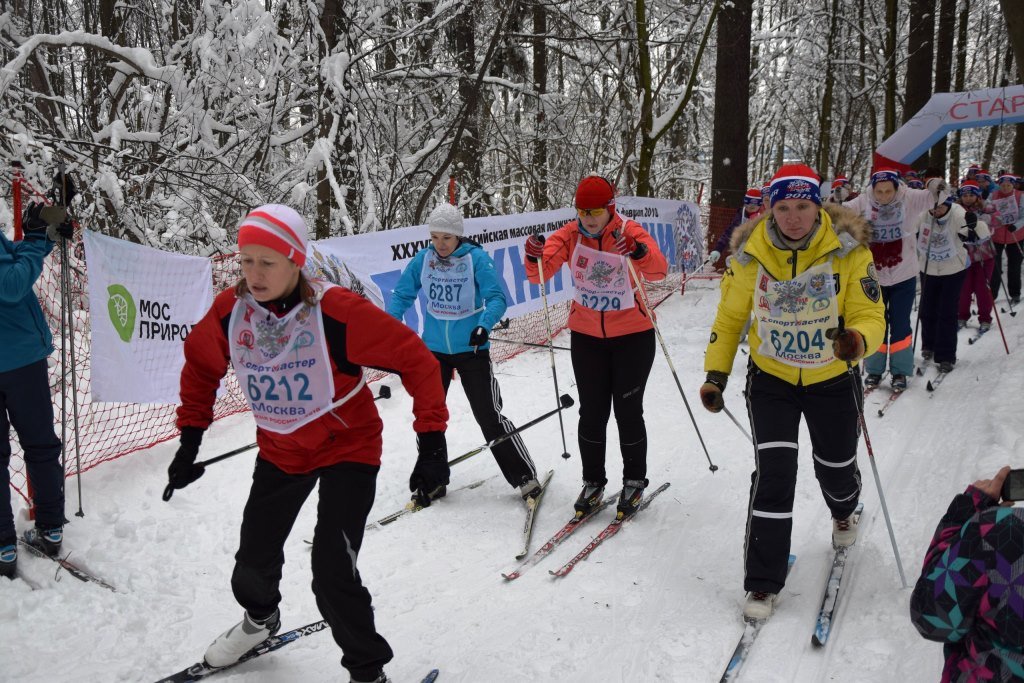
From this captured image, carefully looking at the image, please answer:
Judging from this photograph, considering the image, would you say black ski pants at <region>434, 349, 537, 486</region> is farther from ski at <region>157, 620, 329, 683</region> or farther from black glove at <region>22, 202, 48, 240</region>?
black glove at <region>22, 202, 48, 240</region>

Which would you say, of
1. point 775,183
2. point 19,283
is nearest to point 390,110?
point 19,283

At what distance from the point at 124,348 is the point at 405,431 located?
7.76 feet

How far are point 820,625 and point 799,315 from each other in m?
1.38

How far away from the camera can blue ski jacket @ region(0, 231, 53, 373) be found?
3.55 m

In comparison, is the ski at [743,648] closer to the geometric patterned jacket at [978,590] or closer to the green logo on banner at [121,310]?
the geometric patterned jacket at [978,590]

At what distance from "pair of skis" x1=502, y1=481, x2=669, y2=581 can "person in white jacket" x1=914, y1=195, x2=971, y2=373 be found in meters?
4.51

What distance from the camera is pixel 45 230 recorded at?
3.74 metres

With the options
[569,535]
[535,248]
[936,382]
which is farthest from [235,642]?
[936,382]

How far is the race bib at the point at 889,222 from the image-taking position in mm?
6672

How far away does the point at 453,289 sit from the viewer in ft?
15.9

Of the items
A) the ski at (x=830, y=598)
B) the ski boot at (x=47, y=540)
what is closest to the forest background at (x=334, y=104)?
the ski boot at (x=47, y=540)

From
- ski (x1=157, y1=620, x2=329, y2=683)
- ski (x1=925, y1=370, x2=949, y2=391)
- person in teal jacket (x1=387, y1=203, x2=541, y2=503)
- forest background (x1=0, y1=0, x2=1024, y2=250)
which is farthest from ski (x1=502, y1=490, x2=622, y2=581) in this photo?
ski (x1=925, y1=370, x2=949, y2=391)

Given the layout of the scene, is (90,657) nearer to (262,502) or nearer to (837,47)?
(262,502)

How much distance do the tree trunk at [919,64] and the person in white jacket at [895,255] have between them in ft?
31.8
